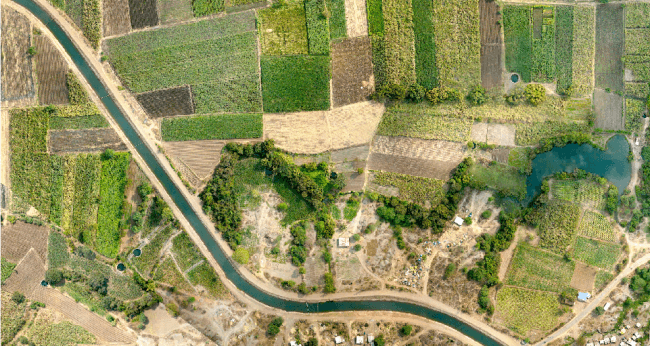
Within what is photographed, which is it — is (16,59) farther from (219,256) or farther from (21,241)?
(219,256)

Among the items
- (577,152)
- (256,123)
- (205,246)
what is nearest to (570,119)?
(577,152)

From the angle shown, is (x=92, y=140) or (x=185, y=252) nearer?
(x=185, y=252)

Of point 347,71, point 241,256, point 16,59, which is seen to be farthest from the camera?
point 16,59

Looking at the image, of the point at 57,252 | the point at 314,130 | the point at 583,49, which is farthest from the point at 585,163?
the point at 57,252

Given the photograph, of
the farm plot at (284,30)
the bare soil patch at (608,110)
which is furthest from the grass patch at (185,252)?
the bare soil patch at (608,110)

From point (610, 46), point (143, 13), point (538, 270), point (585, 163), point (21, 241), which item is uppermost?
point (143, 13)

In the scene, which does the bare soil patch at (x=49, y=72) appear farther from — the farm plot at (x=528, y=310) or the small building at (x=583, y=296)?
the small building at (x=583, y=296)

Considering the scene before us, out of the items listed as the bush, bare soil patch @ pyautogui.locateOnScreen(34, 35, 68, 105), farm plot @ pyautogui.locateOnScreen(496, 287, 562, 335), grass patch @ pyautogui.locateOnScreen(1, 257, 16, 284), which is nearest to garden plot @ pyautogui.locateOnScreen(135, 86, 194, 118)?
bare soil patch @ pyautogui.locateOnScreen(34, 35, 68, 105)

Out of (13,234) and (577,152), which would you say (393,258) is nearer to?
(577,152)

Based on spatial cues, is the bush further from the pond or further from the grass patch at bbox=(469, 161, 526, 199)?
the grass patch at bbox=(469, 161, 526, 199)
